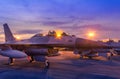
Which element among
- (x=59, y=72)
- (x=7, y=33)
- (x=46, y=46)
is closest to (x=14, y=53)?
(x=46, y=46)

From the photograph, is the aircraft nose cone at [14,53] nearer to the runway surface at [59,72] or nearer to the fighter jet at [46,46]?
the fighter jet at [46,46]

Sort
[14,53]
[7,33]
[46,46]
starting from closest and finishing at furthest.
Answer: [14,53]
[46,46]
[7,33]

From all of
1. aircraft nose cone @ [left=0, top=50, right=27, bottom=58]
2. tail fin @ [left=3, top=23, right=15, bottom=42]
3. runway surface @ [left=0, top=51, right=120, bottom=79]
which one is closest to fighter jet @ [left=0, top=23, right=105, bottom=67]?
aircraft nose cone @ [left=0, top=50, right=27, bottom=58]

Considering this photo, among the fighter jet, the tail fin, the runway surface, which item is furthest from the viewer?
the tail fin

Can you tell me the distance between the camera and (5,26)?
25.6 metres

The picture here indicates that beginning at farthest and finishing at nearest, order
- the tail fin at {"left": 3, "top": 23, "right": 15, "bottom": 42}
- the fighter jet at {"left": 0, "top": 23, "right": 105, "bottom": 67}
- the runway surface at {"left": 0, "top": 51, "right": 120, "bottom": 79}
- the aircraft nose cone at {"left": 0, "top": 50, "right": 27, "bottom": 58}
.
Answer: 1. the tail fin at {"left": 3, "top": 23, "right": 15, "bottom": 42}
2. the fighter jet at {"left": 0, "top": 23, "right": 105, "bottom": 67}
3. the aircraft nose cone at {"left": 0, "top": 50, "right": 27, "bottom": 58}
4. the runway surface at {"left": 0, "top": 51, "right": 120, "bottom": 79}

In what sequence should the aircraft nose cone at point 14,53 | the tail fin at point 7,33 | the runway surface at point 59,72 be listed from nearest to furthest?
the runway surface at point 59,72 < the aircraft nose cone at point 14,53 < the tail fin at point 7,33

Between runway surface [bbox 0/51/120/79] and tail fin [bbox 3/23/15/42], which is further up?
tail fin [bbox 3/23/15/42]

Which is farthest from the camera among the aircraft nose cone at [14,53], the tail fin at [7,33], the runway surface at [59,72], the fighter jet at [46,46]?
the tail fin at [7,33]

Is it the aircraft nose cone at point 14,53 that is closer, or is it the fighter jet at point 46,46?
the aircraft nose cone at point 14,53

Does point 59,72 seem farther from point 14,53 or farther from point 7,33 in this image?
point 7,33

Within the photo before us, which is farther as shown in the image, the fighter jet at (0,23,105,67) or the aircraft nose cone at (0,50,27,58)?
the fighter jet at (0,23,105,67)

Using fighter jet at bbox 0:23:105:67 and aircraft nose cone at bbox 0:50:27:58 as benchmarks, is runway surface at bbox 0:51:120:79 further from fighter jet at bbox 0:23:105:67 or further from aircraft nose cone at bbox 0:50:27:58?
fighter jet at bbox 0:23:105:67

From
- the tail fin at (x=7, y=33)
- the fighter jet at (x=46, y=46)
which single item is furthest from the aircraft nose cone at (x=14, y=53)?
the tail fin at (x=7, y=33)
